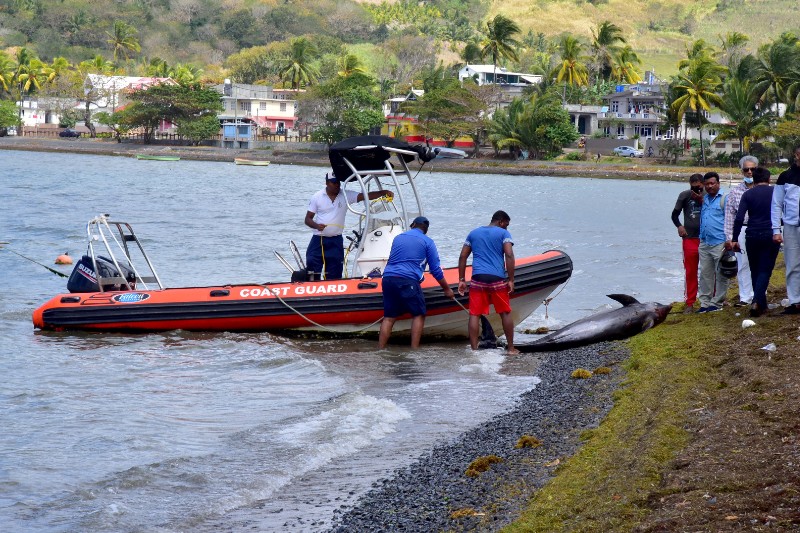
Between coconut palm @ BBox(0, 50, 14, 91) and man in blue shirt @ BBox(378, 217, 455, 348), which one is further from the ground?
coconut palm @ BBox(0, 50, 14, 91)

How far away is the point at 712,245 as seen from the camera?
12562 mm

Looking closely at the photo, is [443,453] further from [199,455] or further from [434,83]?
[434,83]

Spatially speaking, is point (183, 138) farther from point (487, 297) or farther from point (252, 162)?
point (487, 297)

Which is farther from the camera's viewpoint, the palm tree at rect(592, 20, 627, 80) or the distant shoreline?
the palm tree at rect(592, 20, 627, 80)

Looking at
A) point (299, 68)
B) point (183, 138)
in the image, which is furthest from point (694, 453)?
point (299, 68)

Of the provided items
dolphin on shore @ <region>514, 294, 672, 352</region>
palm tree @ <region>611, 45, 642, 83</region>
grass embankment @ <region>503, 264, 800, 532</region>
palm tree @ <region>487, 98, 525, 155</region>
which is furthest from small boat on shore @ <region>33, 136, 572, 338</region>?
palm tree @ <region>611, 45, 642, 83</region>

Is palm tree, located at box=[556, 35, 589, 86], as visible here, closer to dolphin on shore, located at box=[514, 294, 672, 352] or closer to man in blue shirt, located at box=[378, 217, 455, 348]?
dolphin on shore, located at box=[514, 294, 672, 352]

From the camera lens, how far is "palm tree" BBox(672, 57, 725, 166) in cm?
7718

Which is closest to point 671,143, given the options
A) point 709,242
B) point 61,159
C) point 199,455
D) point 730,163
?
point 730,163

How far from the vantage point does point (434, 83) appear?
101 meters

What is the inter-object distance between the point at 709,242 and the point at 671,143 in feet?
245

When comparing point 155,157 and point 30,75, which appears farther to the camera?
point 30,75

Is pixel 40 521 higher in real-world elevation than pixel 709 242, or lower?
lower

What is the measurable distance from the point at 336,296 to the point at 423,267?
4.98 feet
